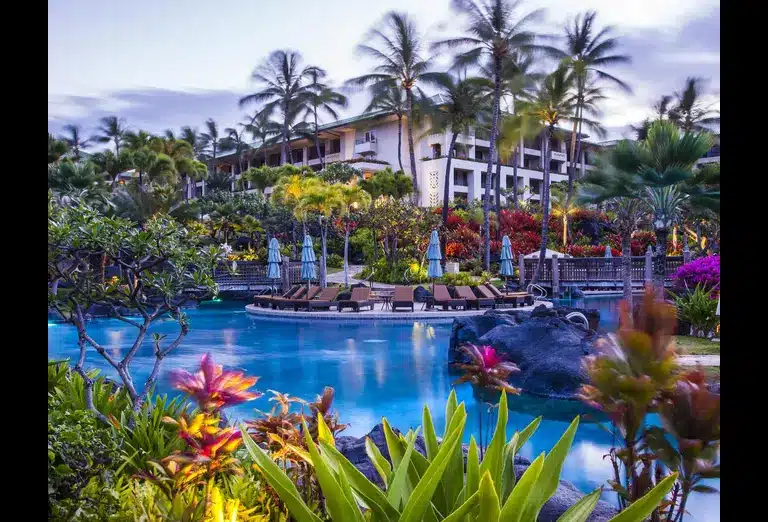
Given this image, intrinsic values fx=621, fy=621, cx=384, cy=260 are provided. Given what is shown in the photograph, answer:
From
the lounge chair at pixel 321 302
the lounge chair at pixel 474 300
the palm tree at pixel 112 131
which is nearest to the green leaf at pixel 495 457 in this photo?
the lounge chair at pixel 474 300

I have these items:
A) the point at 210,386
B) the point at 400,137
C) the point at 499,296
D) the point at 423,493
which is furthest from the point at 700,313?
the point at 400,137

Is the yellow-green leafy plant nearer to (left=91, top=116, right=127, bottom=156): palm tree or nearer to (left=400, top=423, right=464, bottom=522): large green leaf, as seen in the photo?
(left=400, top=423, right=464, bottom=522): large green leaf

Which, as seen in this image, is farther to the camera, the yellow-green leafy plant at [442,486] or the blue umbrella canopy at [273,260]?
the blue umbrella canopy at [273,260]

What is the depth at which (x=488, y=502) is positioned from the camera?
108 cm

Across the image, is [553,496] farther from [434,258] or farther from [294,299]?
[434,258]

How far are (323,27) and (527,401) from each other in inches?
259

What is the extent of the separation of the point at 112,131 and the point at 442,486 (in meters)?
A: 36.5

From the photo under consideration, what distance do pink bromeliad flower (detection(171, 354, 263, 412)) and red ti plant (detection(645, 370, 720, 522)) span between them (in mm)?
1503

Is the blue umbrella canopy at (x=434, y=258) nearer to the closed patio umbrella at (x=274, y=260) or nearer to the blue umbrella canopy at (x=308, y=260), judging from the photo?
the blue umbrella canopy at (x=308, y=260)

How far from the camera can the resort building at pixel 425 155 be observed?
33.0m
